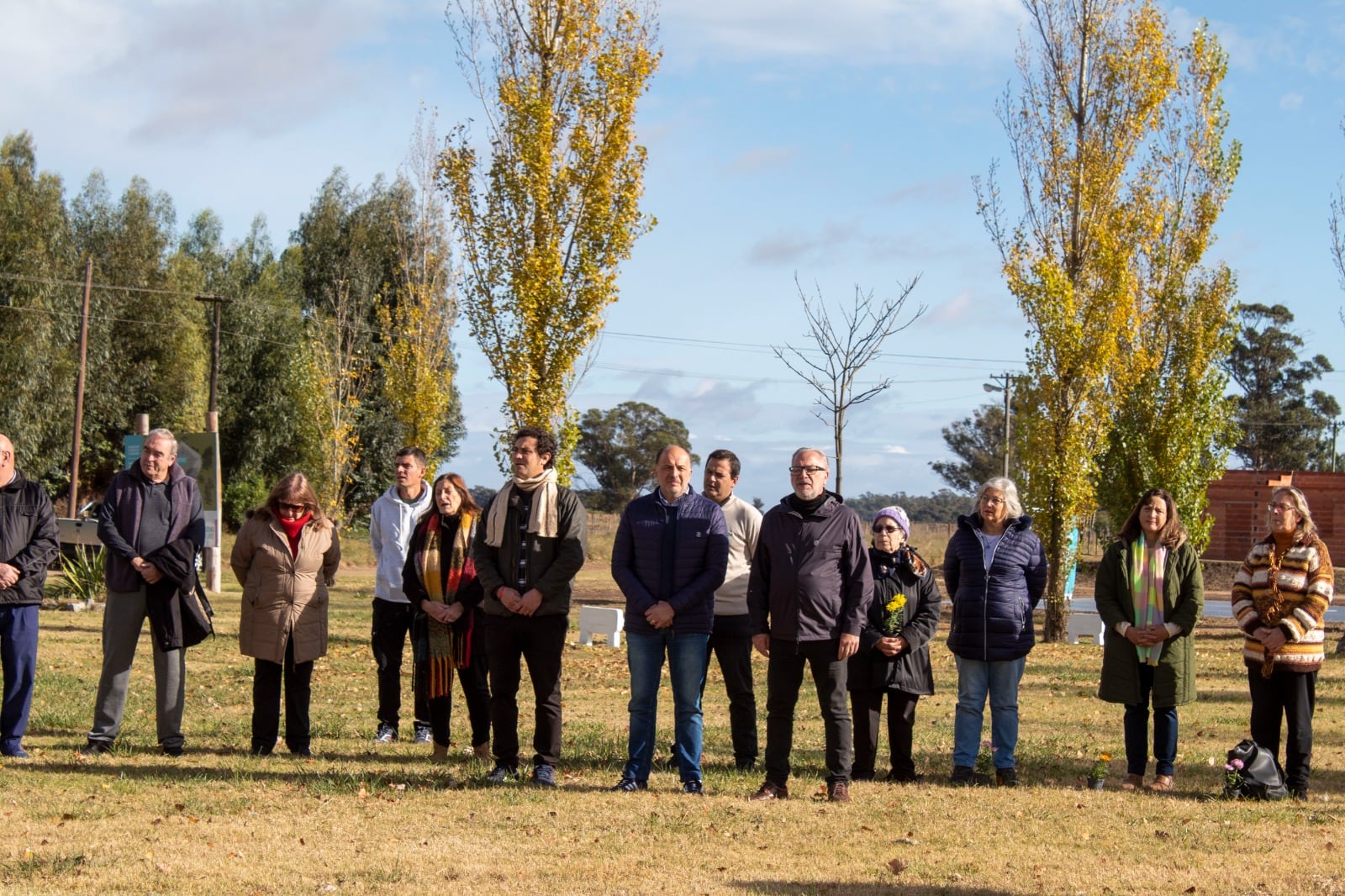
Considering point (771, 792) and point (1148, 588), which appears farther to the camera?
point (1148, 588)

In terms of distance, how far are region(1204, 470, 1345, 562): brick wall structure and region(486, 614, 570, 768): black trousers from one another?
145 ft

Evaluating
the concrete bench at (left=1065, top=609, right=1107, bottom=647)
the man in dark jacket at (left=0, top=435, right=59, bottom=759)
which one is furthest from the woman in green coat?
the concrete bench at (left=1065, top=609, right=1107, bottom=647)

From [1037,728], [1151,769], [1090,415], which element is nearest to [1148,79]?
[1090,415]

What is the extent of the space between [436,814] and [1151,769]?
4.98m

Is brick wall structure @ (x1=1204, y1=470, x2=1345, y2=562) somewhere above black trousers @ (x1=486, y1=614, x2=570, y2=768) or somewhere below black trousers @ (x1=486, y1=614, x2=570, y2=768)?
above

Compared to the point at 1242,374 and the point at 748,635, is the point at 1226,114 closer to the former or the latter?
the point at 748,635

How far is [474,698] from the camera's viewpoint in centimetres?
890

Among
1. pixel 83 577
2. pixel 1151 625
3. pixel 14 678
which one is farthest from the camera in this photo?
pixel 83 577

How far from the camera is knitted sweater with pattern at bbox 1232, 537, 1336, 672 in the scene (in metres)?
8.12

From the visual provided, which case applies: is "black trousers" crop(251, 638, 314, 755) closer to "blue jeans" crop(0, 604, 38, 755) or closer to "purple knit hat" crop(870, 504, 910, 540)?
"blue jeans" crop(0, 604, 38, 755)

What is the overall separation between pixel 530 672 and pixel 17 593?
133 inches

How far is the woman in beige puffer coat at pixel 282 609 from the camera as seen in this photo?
8859mm

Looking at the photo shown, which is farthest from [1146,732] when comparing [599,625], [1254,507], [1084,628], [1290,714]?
[1254,507]

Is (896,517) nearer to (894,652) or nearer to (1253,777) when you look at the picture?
(894,652)
